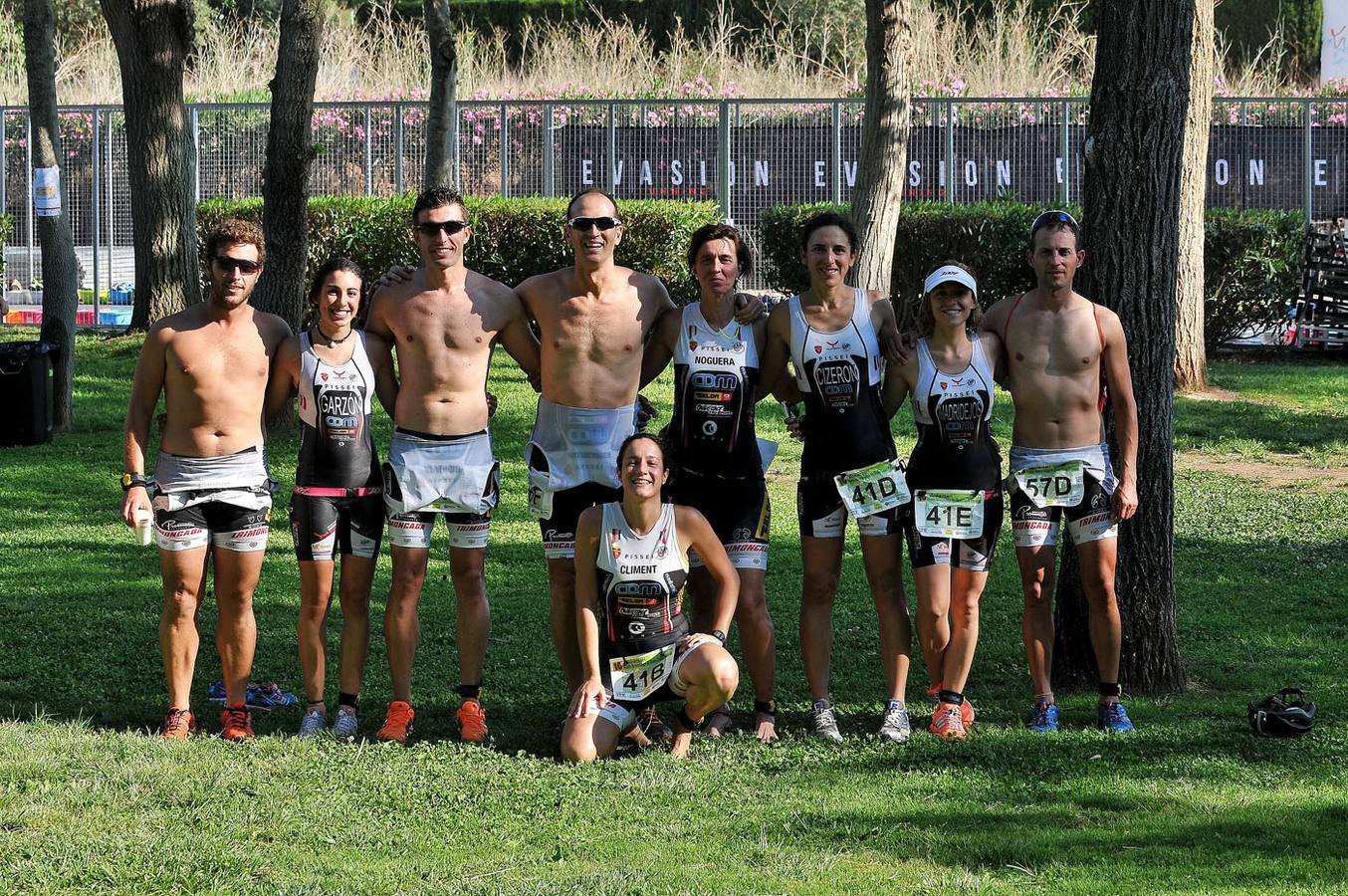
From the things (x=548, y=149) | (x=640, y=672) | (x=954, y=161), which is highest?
(x=548, y=149)

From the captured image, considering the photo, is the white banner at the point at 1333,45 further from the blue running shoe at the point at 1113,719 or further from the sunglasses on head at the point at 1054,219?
the blue running shoe at the point at 1113,719

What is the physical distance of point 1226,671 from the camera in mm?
7395

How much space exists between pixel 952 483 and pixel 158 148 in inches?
477

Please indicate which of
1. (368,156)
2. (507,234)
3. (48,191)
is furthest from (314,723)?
(368,156)

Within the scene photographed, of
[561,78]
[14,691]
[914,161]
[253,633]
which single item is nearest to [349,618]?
[253,633]

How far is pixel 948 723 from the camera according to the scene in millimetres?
6293

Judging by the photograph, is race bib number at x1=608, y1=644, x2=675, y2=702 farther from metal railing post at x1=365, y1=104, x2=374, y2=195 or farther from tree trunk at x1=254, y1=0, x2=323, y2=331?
metal railing post at x1=365, y1=104, x2=374, y2=195

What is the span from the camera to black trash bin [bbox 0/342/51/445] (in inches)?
501

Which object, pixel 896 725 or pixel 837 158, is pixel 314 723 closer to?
pixel 896 725

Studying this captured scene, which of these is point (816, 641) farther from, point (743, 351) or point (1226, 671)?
point (1226, 671)

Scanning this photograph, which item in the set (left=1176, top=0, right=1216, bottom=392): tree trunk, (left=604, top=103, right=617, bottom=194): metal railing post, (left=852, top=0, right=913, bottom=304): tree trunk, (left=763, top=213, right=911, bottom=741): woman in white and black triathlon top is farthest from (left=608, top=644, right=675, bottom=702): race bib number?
(left=604, top=103, right=617, bottom=194): metal railing post

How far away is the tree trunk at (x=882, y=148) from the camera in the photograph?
522 inches

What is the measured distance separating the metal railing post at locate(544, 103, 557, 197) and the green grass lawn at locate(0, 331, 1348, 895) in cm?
1290

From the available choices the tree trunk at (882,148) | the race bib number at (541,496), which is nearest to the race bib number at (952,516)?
the race bib number at (541,496)
